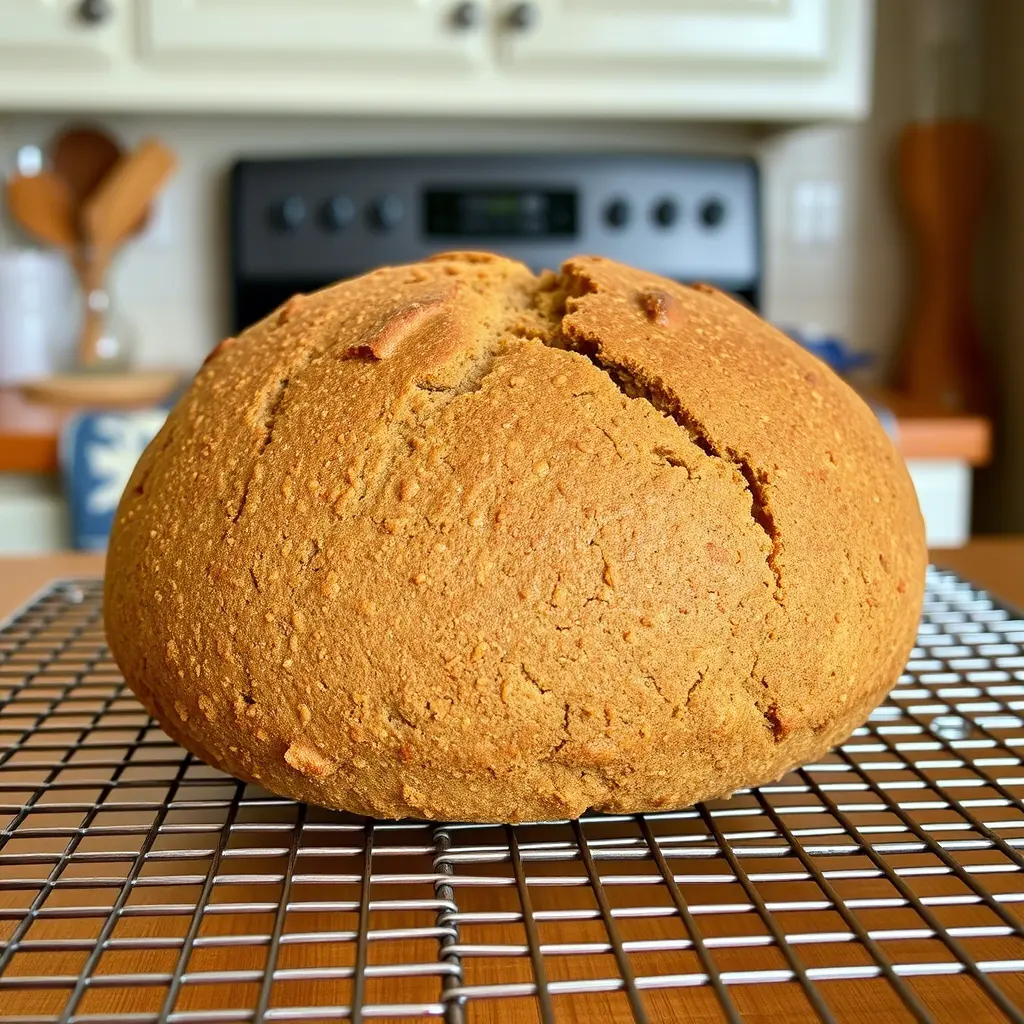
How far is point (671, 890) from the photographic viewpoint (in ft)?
1.61

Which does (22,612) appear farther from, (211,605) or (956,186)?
(956,186)

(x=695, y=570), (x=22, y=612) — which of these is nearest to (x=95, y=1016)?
(x=695, y=570)

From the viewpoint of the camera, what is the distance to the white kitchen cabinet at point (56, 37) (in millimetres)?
1685

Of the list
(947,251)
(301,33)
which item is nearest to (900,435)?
(947,251)

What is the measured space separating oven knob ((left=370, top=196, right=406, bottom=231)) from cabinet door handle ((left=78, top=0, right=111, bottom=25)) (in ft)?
1.74

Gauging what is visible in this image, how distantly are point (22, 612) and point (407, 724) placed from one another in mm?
540

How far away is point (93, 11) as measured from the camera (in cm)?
167

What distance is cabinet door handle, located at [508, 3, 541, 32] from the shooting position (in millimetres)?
1711

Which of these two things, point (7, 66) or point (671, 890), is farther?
point (7, 66)

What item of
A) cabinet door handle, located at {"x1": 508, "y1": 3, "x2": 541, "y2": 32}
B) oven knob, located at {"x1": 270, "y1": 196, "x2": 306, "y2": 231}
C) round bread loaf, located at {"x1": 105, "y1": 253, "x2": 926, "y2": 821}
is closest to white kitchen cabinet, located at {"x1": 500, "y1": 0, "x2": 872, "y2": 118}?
cabinet door handle, located at {"x1": 508, "y1": 3, "x2": 541, "y2": 32}

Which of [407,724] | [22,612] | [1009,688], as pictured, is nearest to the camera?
[407,724]

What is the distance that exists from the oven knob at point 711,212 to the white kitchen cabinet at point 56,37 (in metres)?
1.01

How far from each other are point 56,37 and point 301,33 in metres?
0.36

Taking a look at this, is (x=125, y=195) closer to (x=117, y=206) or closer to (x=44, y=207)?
(x=117, y=206)
